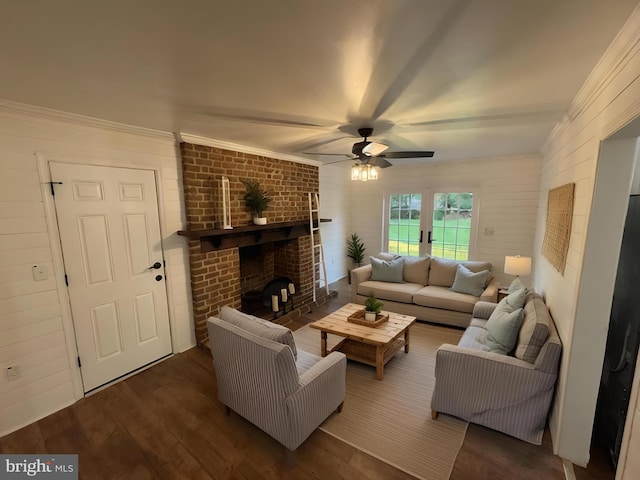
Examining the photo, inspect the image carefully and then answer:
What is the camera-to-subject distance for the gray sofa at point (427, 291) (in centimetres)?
374

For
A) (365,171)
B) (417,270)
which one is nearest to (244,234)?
(365,171)

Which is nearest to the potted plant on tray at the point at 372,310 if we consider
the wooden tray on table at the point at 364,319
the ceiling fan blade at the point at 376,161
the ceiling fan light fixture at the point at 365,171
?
the wooden tray on table at the point at 364,319

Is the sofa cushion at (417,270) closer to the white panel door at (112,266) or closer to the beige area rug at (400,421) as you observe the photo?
the beige area rug at (400,421)

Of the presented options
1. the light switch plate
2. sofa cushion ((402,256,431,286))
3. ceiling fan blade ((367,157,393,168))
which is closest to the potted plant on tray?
ceiling fan blade ((367,157,393,168))

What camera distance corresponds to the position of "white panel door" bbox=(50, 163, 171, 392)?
2.40 m

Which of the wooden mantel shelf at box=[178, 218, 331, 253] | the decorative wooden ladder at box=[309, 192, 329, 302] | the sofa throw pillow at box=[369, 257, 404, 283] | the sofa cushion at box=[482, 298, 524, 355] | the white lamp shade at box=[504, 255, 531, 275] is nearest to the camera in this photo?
the sofa cushion at box=[482, 298, 524, 355]

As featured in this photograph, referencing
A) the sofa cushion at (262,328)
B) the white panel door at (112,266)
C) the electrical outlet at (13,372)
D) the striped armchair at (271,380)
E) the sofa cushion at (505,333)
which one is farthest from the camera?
the white panel door at (112,266)

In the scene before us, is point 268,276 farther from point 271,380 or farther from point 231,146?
point 271,380

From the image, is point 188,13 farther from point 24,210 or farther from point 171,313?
point 171,313

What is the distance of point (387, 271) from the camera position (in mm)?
4504

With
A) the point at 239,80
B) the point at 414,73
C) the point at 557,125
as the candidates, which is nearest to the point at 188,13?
the point at 239,80

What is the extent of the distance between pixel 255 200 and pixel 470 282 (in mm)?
3149

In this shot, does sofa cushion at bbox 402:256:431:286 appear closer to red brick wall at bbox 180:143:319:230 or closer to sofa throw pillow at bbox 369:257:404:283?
sofa throw pillow at bbox 369:257:404:283

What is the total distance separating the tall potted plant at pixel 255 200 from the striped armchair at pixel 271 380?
1.69 m
